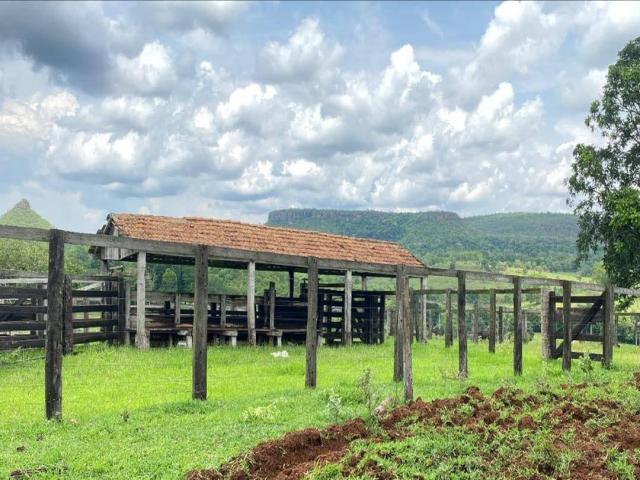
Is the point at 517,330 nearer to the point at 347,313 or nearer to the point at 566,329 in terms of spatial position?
the point at 566,329

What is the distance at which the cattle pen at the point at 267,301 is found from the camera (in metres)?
7.96

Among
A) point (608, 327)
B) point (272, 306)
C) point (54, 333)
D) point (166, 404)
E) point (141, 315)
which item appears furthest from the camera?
point (272, 306)

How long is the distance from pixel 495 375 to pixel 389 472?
27.4 feet

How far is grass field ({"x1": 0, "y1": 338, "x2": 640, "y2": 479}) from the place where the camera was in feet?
20.1

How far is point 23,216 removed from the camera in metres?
84.0

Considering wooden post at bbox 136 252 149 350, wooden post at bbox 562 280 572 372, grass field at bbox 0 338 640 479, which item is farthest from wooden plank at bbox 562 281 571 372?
wooden post at bbox 136 252 149 350

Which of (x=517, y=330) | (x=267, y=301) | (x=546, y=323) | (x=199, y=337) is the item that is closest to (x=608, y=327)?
(x=546, y=323)

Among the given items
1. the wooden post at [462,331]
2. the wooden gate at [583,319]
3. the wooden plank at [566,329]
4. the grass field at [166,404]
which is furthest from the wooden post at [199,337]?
the wooden gate at [583,319]

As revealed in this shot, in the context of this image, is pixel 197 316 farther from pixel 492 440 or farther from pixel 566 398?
pixel 566 398

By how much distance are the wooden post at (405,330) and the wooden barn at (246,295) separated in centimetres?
645

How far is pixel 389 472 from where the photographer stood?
511cm

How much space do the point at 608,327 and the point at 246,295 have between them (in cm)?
1168

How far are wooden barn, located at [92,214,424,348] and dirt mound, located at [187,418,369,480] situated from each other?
33.6 ft

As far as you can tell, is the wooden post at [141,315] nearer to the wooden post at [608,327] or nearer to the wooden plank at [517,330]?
the wooden plank at [517,330]
